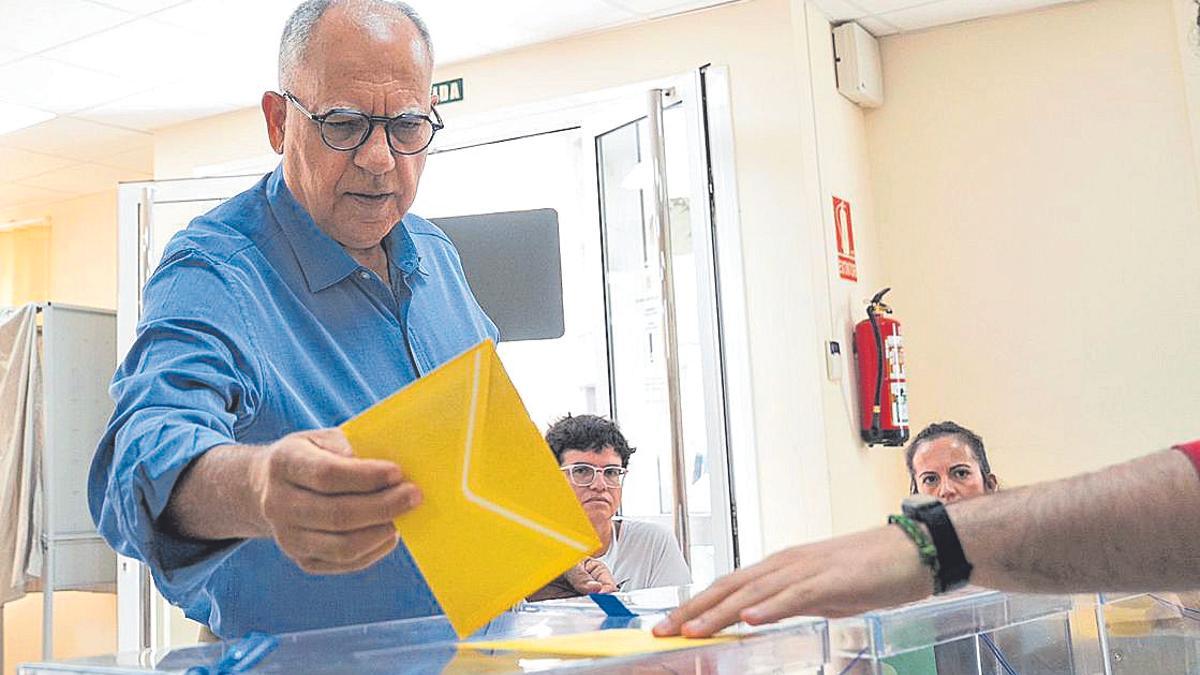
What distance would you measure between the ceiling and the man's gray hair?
2996 millimetres

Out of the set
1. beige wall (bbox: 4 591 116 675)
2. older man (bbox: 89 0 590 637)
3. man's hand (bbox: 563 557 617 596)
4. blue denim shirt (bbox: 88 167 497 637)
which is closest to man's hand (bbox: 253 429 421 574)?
older man (bbox: 89 0 590 637)

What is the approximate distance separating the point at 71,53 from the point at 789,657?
436 centimetres

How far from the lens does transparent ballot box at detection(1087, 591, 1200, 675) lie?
4.55 ft

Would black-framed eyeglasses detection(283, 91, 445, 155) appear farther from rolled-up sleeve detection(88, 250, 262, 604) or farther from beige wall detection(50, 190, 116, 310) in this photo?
beige wall detection(50, 190, 116, 310)

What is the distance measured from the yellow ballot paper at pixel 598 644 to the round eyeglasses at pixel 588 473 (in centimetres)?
239

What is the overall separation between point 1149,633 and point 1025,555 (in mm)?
630

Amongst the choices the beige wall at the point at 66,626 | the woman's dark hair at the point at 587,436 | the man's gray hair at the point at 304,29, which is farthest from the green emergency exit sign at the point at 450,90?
the man's gray hair at the point at 304,29

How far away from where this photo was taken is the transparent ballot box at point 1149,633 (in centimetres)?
139

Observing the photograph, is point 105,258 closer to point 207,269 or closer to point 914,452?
point 914,452

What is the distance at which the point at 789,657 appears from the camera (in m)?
0.92

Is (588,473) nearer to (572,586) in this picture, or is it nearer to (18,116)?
(572,586)

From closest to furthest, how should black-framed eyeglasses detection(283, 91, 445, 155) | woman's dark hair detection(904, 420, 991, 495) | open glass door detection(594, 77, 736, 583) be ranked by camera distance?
black-framed eyeglasses detection(283, 91, 445, 155), woman's dark hair detection(904, 420, 991, 495), open glass door detection(594, 77, 736, 583)

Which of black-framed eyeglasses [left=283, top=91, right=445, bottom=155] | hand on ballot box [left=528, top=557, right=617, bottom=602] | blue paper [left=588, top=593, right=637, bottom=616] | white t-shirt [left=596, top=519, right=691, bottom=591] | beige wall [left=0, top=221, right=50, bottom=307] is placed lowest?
white t-shirt [left=596, top=519, right=691, bottom=591]

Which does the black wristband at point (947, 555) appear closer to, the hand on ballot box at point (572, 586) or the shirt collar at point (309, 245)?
the shirt collar at point (309, 245)
